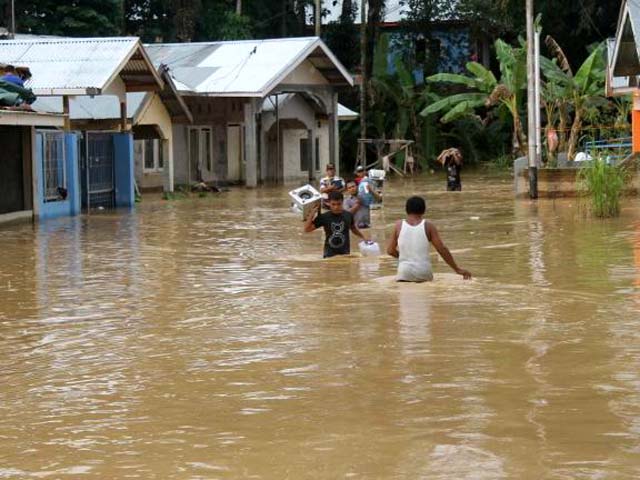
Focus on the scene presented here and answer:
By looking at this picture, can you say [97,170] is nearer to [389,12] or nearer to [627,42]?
[627,42]

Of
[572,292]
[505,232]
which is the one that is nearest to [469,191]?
[505,232]

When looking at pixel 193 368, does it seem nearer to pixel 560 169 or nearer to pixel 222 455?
pixel 222 455

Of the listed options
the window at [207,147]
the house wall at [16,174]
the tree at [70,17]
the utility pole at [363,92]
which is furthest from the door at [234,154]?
the house wall at [16,174]

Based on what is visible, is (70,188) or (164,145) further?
Result: (164,145)

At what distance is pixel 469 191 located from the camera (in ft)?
119

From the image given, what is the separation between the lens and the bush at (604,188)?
77.2 ft

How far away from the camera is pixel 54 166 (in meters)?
28.3

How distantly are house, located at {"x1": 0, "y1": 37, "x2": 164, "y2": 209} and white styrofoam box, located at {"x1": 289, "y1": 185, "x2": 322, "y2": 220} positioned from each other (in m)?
5.64

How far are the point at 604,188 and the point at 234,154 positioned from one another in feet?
73.1

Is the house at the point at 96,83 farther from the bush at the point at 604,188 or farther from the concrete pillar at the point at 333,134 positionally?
the concrete pillar at the point at 333,134

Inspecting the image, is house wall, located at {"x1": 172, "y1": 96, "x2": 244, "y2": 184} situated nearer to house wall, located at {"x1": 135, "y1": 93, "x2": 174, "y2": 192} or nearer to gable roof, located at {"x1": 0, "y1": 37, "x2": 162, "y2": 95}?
house wall, located at {"x1": 135, "y1": 93, "x2": 174, "y2": 192}

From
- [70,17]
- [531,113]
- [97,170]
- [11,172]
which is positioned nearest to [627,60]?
[531,113]

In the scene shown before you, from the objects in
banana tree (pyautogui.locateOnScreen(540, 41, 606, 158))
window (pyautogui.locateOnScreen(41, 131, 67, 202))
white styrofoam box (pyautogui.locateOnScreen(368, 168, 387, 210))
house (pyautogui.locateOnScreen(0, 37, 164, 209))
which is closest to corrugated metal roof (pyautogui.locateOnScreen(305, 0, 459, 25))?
banana tree (pyautogui.locateOnScreen(540, 41, 606, 158))

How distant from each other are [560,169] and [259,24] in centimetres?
2759
